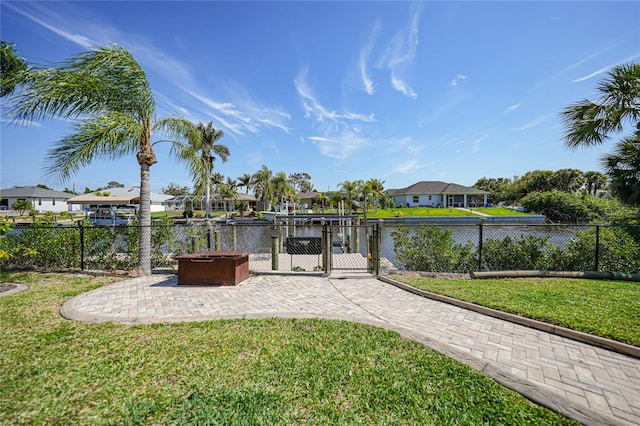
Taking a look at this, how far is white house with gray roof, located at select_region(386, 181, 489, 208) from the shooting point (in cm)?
4406

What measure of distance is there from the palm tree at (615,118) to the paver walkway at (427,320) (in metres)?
6.60

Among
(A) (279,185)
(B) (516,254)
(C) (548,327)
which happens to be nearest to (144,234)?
(C) (548,327)

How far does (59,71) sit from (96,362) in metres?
6.68

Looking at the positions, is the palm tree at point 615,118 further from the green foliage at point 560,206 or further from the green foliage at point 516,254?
the green foliage at point 560,206

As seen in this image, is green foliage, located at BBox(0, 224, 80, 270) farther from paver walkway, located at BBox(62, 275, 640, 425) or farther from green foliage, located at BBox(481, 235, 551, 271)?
green foliage, located at BBox(481, 235, 551, 271)

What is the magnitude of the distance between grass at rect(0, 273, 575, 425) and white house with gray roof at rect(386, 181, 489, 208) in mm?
45189

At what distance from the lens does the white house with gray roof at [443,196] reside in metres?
44.1

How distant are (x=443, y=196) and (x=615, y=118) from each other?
39.6m

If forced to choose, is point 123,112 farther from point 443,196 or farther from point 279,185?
point 443,196

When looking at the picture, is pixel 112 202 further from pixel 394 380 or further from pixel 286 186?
pixel 394 380

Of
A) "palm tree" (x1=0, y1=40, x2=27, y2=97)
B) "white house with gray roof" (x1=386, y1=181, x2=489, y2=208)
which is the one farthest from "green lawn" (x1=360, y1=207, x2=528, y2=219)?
"palm tree" (x1=0, y1=40, x2=27, y2=97)

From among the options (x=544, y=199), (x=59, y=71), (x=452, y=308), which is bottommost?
(x=452, y=308)

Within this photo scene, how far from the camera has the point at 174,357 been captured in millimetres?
2885

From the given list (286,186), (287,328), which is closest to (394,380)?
(287,328)
